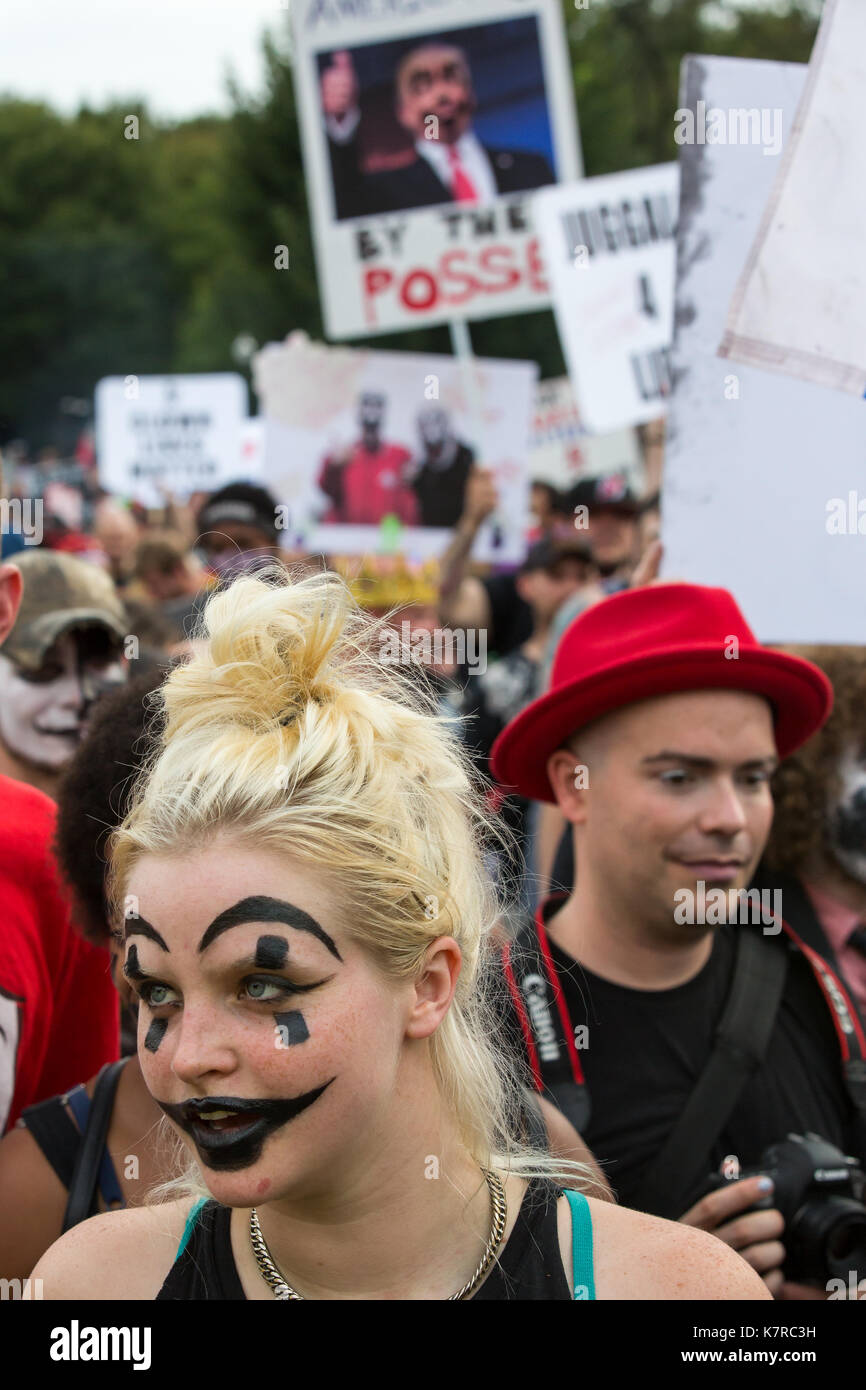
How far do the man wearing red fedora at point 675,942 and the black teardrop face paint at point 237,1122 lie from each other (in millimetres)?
848

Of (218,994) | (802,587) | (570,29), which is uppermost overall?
(570,29)

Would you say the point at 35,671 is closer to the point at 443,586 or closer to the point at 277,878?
the point at 277,878

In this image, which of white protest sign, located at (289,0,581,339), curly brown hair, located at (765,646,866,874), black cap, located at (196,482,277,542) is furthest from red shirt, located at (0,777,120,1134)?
→ white protest sign, located at (289,0,581,339)

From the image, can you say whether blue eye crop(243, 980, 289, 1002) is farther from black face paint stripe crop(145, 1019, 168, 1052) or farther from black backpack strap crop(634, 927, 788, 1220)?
black backpack strap crop(634, 927, 788, 1220)

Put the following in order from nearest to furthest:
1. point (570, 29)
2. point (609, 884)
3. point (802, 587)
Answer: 1. point (609, 884)
2. point (802, 587)
3. point (570, 29)

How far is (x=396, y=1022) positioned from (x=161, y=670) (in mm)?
874

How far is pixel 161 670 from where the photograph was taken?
2.31 m

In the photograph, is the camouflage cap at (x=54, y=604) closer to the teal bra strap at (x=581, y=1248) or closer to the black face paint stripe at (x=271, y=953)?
the black face paint stripe at (x=271, y=953)

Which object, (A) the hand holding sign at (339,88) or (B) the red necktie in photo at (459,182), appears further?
(B) the red necktie in photo at (459,182)

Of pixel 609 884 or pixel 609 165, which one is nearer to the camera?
pixel 609 884

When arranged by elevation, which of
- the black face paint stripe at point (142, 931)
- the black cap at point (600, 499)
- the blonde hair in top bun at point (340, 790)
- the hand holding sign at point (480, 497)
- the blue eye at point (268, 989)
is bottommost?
the blue eye at point (268, 989)

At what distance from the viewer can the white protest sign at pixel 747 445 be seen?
2.96m

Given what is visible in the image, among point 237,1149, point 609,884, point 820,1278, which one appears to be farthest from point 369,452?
point 237,1149

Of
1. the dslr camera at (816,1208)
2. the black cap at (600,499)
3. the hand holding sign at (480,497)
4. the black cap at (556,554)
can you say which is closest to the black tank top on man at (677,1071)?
the dslr camera at (816,1208)
